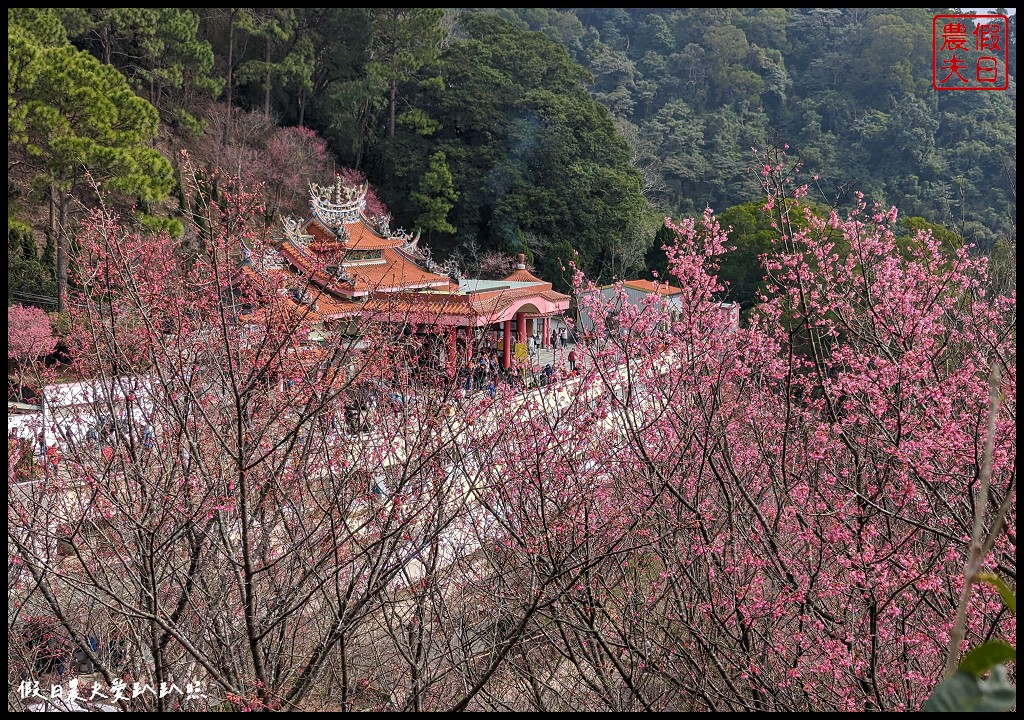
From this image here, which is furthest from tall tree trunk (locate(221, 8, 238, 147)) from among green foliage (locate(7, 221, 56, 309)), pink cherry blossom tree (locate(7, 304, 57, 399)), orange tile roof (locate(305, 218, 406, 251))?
pink cherry blossom tree (locate(7, 304, 57, 399))

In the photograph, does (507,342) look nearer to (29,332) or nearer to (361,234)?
(361,234)

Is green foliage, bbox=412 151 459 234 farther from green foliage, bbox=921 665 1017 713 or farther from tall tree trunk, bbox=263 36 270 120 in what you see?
green foliage, bbox=921 665 1017 713

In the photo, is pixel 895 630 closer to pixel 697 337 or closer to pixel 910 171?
pixel 697 337

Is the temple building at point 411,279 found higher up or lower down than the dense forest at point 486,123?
lower down

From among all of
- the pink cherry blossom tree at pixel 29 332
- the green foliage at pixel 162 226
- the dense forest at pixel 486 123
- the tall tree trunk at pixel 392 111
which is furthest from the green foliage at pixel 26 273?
the tall tree trunk at pixel 392 111

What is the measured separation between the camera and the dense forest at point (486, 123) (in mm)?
14836

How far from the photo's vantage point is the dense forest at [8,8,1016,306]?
1484cm

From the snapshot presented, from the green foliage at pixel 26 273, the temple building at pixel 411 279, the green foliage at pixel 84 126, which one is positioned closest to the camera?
the green foliage at pixel 84 126

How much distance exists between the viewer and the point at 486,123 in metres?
27.5

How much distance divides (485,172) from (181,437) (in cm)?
2461

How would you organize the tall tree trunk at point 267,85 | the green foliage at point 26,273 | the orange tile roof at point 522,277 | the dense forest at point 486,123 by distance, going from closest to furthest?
1. the green foliage at point 26,273
2. the dense forest at point 486,123
3. the orange tile roof at point 522,277
4. the tall tree trunk at point 267,85

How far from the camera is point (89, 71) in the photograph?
14.2 metres

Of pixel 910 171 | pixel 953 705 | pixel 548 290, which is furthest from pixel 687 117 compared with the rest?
pixel 953 705

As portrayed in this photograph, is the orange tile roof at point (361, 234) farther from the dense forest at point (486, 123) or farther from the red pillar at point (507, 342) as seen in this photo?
the red pillar at point (507, 342)
